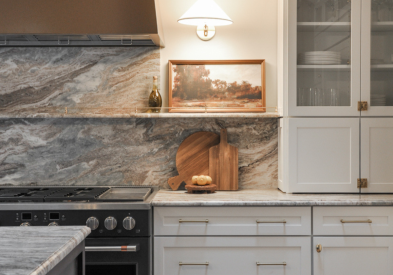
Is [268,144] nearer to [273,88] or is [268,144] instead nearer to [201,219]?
[273,88]

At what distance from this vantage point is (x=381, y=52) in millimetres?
2367

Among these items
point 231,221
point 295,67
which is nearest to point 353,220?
point 231,221

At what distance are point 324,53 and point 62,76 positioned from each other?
6.04ft

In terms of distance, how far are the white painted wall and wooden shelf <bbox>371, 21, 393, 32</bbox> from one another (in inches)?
25.8

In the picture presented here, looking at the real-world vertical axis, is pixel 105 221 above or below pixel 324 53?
below

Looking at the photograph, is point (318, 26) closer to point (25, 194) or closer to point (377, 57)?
point (377, 57)

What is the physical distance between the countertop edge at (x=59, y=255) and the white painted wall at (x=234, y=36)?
1721 mm

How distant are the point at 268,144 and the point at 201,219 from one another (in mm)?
835

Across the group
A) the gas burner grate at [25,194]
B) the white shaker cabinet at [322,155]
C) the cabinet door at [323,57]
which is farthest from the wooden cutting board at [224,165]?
the gas burner grate at [25,194]

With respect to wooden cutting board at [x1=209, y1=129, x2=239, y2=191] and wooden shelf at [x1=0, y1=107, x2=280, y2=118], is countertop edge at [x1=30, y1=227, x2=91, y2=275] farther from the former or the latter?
wooden cutting board at [x1=209, y1=129, x2=239, y2=191]

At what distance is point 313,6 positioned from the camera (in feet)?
7.84

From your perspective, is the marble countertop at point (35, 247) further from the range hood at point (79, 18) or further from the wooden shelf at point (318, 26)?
the wooden shelf at point (318, 26)

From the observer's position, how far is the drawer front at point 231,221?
2152 millimetres

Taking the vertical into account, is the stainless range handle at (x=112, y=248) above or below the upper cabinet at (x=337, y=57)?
below
